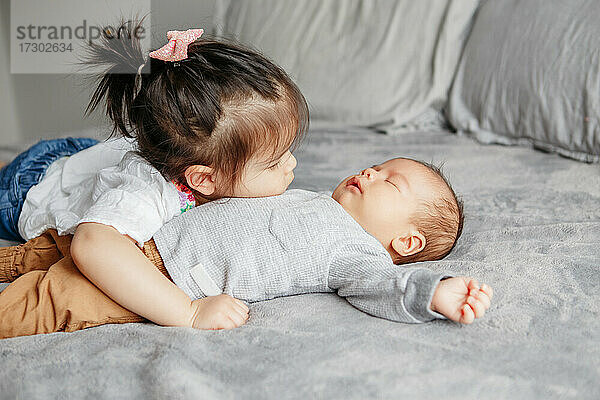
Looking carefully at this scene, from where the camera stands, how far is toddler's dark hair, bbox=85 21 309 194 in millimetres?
1015

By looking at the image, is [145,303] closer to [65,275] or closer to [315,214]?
[65,275]

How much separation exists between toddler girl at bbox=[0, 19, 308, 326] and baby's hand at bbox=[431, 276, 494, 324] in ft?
1.01

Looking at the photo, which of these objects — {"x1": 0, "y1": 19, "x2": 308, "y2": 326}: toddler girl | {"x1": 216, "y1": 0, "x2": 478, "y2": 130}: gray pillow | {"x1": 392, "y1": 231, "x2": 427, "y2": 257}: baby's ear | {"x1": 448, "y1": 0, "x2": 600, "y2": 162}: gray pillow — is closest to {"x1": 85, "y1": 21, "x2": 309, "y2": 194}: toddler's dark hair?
{"x1": 0, "y1": 19, "x2": 308, "y2": 326}: toddler girl

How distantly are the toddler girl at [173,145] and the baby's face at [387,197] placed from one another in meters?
0.13

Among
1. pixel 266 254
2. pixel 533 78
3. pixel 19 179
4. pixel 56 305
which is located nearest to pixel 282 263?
pixel 266 254

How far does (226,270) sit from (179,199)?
171 millimetres

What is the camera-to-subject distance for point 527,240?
1.18 m

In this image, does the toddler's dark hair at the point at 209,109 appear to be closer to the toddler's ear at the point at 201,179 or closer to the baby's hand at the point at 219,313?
the toddler's ear at the point at 201,179

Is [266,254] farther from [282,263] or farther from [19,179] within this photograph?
[19,179]

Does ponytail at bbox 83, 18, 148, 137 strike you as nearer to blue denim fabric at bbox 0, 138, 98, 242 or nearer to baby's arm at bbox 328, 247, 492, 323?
blue denim fabric at bbox 0, 138, 98, 242

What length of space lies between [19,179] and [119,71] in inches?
16.1

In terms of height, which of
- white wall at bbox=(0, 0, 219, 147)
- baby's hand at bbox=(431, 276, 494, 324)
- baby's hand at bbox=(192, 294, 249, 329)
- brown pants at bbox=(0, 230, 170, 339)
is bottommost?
white wall at bbox=(0, 0, 219, 147)

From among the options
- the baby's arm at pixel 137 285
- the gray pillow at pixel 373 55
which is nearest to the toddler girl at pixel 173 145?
the baby's arm at pixel 137 285

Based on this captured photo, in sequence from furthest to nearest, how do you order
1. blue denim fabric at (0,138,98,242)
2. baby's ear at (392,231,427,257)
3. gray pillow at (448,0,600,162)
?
1. gray pillow at (448,0,600,162)
2. blue denim fabric at (0,138,98,242)
3. baby's ear at (392,231,427,257)
